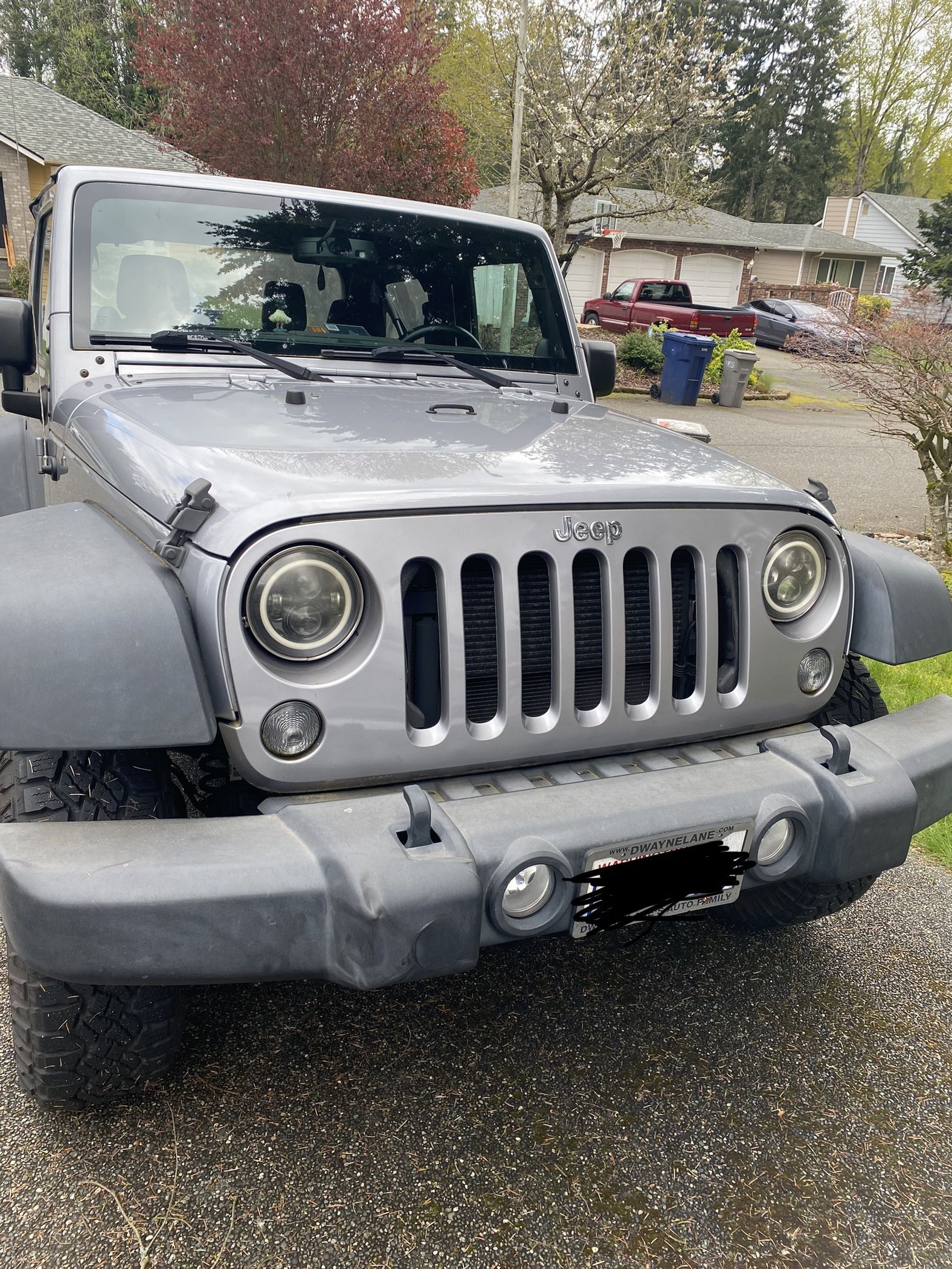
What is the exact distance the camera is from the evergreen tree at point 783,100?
51.4 m

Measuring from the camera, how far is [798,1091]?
245 cm

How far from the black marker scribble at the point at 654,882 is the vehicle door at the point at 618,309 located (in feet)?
80.8

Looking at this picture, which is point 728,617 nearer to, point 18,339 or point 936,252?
point 18,339

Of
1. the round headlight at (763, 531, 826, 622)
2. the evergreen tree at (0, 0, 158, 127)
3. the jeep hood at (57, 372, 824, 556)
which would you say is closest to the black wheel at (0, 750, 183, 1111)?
the jeep hood at (57, 372, 824, 556)

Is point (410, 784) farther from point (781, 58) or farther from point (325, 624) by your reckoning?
point (781, 58)

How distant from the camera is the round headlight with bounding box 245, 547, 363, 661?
188 cm

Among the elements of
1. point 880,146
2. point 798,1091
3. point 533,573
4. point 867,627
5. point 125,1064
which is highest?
point 880,146

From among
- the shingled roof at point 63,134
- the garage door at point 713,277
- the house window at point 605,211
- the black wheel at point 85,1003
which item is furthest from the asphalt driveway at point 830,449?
the garage door at point 713,277

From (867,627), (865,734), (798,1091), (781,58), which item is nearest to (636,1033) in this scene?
(798,1091)

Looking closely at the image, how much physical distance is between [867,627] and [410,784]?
1.30 m

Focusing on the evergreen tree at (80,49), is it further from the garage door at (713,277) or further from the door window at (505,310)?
the door window at (505,310)

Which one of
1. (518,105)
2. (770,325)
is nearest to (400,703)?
(518,105)

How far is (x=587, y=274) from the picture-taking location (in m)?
36.0

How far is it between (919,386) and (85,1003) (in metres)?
7.21
